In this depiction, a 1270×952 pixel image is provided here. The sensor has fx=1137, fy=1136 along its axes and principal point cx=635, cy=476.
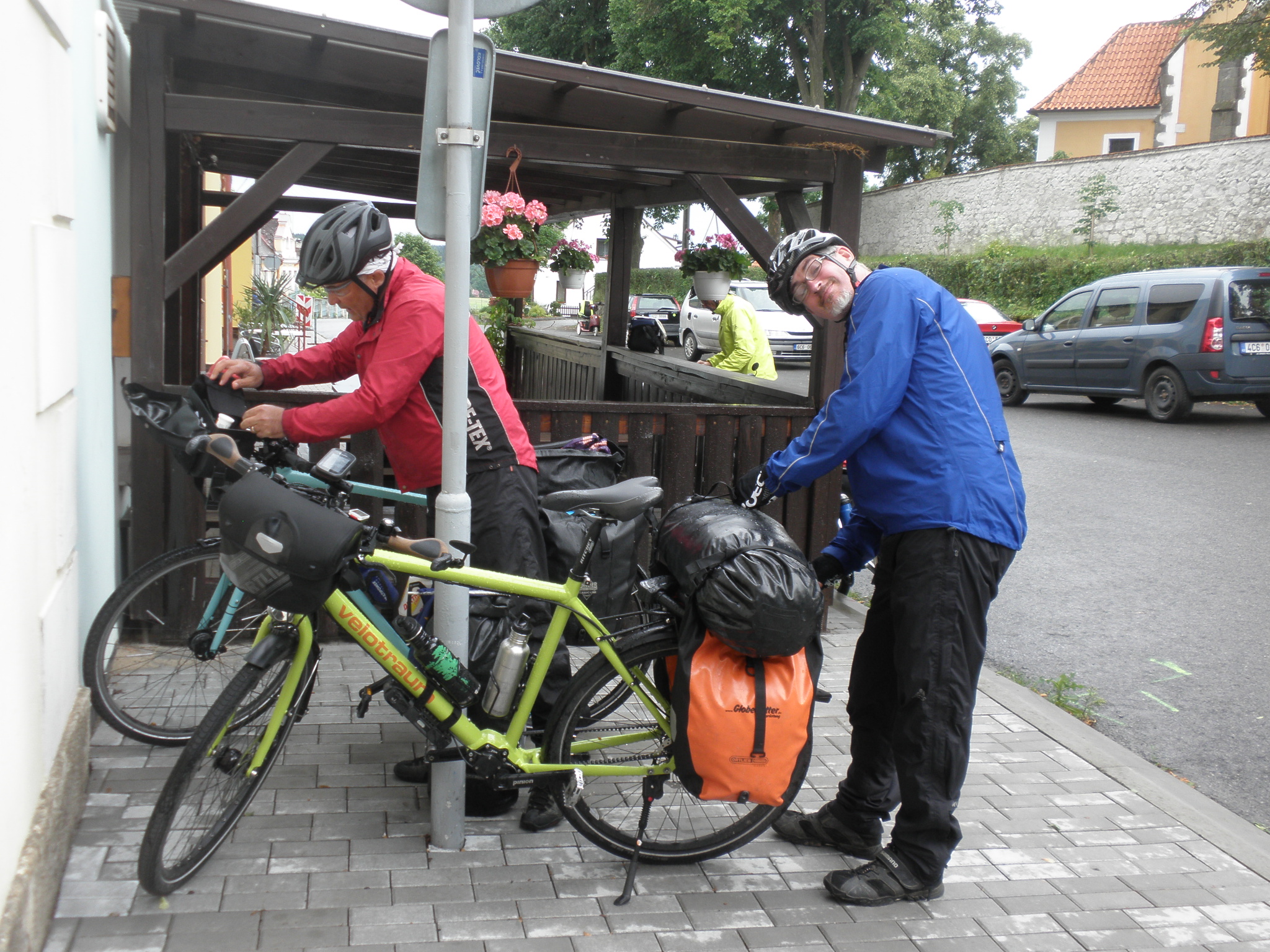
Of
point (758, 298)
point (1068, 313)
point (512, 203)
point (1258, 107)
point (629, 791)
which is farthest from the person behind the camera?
point (1258, 107)

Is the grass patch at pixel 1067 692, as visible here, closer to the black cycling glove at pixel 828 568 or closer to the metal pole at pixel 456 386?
the black cycling glove at pixel 828 568

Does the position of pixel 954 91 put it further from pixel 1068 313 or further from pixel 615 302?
pixel 615 302

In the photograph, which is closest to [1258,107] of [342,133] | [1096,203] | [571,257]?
[1096,203]

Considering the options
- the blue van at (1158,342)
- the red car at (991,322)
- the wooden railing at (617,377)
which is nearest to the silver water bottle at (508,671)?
the wooden railing at (617,377)

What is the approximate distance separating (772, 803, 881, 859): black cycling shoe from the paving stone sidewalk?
0.04 metres

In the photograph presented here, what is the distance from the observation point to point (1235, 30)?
21.1m

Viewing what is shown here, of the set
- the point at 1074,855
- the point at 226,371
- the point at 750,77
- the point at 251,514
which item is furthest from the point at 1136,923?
the point at 750,77

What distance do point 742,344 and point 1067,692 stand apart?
16.3 feet

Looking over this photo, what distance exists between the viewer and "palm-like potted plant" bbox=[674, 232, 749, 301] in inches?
344

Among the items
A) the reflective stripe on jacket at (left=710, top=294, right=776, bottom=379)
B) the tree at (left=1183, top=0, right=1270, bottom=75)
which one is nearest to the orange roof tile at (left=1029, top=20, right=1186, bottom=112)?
the tree at (left=1183, top=0, right=1270, bottom=75)

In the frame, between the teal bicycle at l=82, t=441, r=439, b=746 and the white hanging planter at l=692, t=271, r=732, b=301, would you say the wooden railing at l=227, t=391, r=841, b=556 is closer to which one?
the teal bicycle at l=82, t=441, r=439, b=746

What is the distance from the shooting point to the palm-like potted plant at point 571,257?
361 inches

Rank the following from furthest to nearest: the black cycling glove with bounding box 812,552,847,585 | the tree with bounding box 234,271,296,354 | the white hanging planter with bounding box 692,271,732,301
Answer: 1. the tree with bounding box 234,271,296,354
2. the white hanging planter with bounding box 692,271,732,301
3. the black cycling glove with bounding box 812,552,847,585

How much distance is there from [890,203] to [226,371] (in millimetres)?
33985
